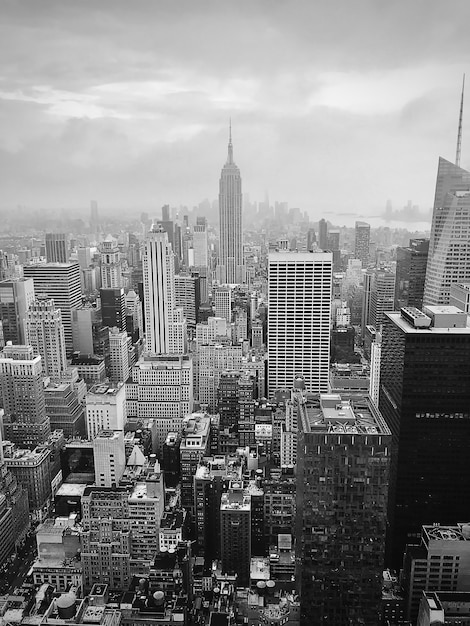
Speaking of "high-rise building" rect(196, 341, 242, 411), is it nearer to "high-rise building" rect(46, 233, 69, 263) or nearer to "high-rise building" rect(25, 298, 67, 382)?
"high-rise building" rect(25, 298, 67, 382)

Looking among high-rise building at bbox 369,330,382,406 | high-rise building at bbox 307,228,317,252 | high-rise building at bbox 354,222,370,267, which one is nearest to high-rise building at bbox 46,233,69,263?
high-rise building at bbox 307,228,317,252

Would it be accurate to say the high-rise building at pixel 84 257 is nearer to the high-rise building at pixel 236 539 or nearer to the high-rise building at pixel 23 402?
the high-rise building at pixel 23 402

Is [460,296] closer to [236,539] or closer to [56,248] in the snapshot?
[236,539]

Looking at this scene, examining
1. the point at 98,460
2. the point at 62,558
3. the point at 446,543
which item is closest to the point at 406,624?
the point at 446,543

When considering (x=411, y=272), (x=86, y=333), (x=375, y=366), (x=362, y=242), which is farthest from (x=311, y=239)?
(x=86, y=333)

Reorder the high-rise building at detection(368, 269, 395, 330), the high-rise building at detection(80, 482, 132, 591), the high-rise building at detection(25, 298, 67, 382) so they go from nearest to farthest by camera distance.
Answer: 1. the high-rise building at detection(80, 482, 132, 591)
2. the high-rise building at detection(25, 298, 67, 382)
3. the high-rise building at detection(368, 269, 395, 330)
